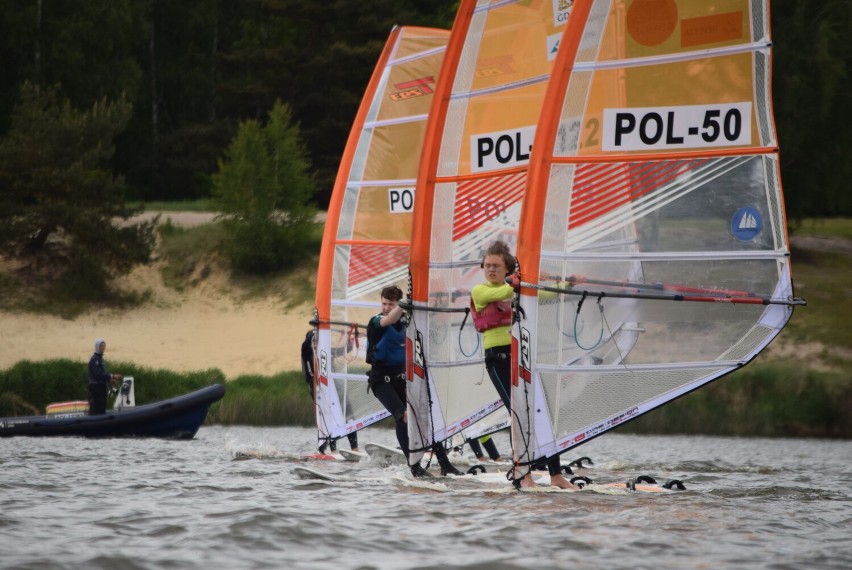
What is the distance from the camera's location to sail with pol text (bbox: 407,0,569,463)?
994 cm

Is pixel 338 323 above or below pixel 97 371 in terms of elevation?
above

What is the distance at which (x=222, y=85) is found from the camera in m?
38.4

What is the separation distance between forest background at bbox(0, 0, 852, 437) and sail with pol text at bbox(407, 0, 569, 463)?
1100 centimetres

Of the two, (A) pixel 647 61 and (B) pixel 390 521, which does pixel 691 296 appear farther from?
(B) pixel 390 521

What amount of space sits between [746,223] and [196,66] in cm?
3491

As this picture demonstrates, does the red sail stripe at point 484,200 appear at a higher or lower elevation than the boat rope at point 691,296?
higher

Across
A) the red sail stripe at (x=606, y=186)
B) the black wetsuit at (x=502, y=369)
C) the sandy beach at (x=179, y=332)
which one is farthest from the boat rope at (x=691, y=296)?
the sandy beach at (x=179, y=332)

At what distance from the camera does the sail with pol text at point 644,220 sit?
8.12 m

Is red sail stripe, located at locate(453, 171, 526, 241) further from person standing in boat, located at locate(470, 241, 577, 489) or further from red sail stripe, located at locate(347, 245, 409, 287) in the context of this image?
red sail stripe, located at locate(347, 245, 409, 287)

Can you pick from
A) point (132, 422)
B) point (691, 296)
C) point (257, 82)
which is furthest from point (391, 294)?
point (257, 82)

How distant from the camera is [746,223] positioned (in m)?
8.17

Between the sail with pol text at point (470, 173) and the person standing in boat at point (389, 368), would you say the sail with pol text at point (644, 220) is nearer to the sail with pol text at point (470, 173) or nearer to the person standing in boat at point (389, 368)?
the sail with pol text at point (470, 173)

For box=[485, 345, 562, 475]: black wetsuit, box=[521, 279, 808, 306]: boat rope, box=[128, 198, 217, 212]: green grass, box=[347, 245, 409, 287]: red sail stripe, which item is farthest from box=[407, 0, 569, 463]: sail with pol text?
box=[128, 198, 217, 212]: green grass

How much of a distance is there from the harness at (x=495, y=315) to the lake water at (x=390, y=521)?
43.0 inches
